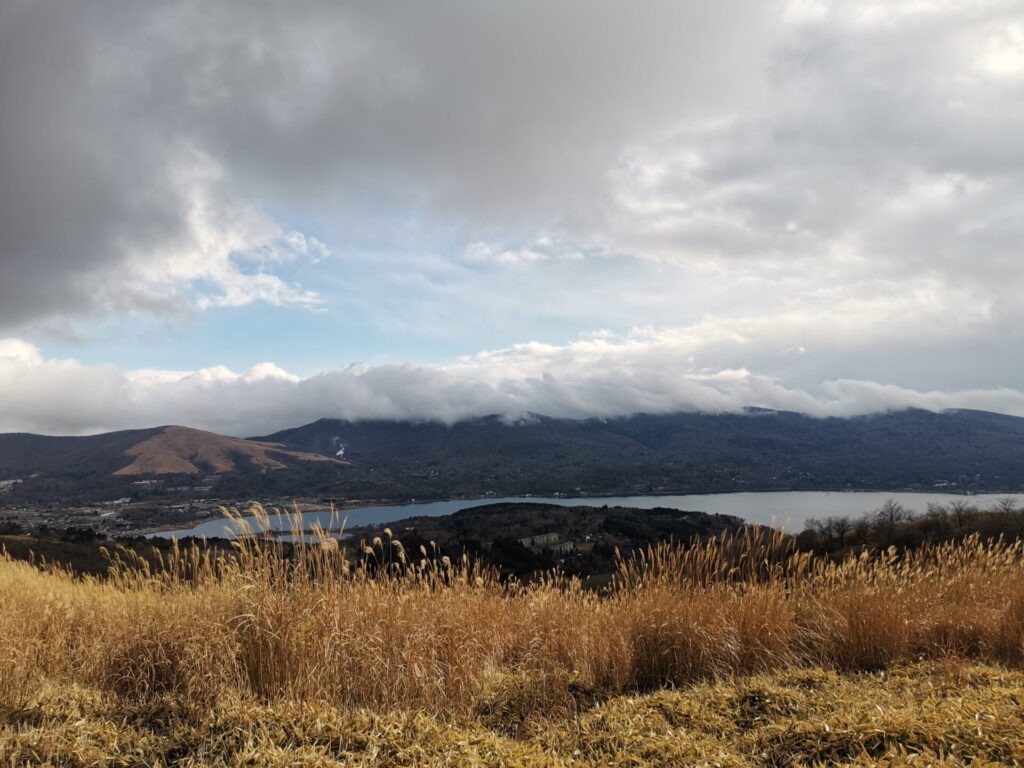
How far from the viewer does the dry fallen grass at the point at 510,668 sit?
9.72ft

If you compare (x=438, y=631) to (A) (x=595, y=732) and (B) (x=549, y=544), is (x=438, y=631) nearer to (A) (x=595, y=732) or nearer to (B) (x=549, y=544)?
(A) (x=595, y=732)

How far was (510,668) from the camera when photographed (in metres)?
4.78

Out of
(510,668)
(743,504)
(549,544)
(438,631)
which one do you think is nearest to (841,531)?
(549,544)

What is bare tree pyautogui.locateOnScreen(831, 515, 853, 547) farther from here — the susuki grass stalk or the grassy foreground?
the grassy foreground

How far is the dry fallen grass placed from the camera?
9.72 feet

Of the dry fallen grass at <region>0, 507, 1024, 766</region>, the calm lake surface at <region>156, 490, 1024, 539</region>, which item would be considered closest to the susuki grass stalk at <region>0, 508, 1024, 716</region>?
the dry fallen grass at <region>0, 507, 1024, 766</region>

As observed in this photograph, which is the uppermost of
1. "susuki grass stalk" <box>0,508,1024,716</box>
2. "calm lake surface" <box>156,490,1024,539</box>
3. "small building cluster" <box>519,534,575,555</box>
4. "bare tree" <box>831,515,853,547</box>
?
"susuki grass stalk" <box>0,508,1024,716</box>

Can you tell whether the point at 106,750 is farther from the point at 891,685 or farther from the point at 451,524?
the point at 451,524

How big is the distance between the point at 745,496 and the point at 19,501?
195 m

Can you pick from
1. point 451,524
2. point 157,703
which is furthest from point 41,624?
point 451,524

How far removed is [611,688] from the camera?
4332 mm

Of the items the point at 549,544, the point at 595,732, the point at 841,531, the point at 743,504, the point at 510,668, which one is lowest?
the point at 743,504

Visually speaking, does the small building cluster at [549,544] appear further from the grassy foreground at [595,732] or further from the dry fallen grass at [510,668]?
the grassy foreground at [595,732]

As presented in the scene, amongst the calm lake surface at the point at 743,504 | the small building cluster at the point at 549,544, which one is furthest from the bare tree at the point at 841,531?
the calm lake surface at the point at 743,504
